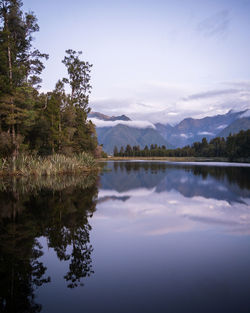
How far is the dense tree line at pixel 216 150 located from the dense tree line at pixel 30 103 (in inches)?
3029

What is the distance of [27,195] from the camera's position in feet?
46.8

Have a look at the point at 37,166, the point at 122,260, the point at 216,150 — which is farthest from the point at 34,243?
the point at 216,150

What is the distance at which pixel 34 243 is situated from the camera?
6.92 m

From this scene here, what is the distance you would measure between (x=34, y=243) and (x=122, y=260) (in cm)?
259

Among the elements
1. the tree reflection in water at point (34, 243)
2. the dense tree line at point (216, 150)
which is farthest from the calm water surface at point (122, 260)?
the dense tree line at point (216, 150)

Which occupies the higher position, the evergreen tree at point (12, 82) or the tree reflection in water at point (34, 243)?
the evergreen tree at point (12, 82)

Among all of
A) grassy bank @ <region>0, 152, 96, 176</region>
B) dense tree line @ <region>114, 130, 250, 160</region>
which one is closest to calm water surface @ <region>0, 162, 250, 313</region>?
grassy bank @ <region>0, 152, 96, 176</region>

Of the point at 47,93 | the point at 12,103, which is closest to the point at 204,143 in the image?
the point at 47,93

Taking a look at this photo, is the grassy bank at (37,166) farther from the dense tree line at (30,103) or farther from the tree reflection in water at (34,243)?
the tree reflection in water at (34,243)

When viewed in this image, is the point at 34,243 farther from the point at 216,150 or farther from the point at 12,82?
the point at 216,150

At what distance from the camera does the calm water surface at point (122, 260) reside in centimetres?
427

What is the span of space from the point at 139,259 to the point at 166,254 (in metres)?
0.78

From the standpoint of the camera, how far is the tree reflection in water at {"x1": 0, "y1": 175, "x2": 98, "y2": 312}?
4.56m

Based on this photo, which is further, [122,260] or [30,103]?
[30,103]
